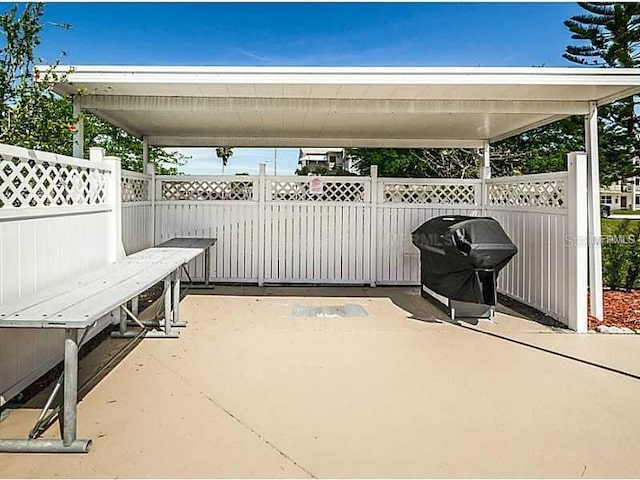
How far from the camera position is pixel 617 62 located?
Result: 33.3 ft

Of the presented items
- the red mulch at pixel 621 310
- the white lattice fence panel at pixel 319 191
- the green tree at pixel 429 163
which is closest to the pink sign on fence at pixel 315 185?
the white lattice fence panel at pixel 319 191

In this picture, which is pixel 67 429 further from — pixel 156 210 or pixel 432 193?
pixel 432 193

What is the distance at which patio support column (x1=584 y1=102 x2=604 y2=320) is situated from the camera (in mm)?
5559

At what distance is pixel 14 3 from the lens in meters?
4.78

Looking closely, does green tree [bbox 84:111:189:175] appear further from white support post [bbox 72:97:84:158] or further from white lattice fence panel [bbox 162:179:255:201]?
white support post [bbox 72:97:84:158]

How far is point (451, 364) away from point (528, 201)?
311cm

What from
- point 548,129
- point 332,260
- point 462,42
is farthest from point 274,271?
point 548,129

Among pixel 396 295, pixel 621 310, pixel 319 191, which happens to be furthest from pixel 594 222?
pixel 319 191

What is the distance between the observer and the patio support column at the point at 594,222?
18.2 ft

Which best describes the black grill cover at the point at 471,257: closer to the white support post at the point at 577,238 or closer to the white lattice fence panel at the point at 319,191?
the white support post at the point at 577,238

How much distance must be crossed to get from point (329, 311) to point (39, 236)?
3.51 meters

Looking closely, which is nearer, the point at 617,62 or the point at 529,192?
the point at 529,192

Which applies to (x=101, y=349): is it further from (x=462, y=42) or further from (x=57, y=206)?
(x=462, y=42)

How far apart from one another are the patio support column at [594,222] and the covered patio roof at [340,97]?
1.61 feet
